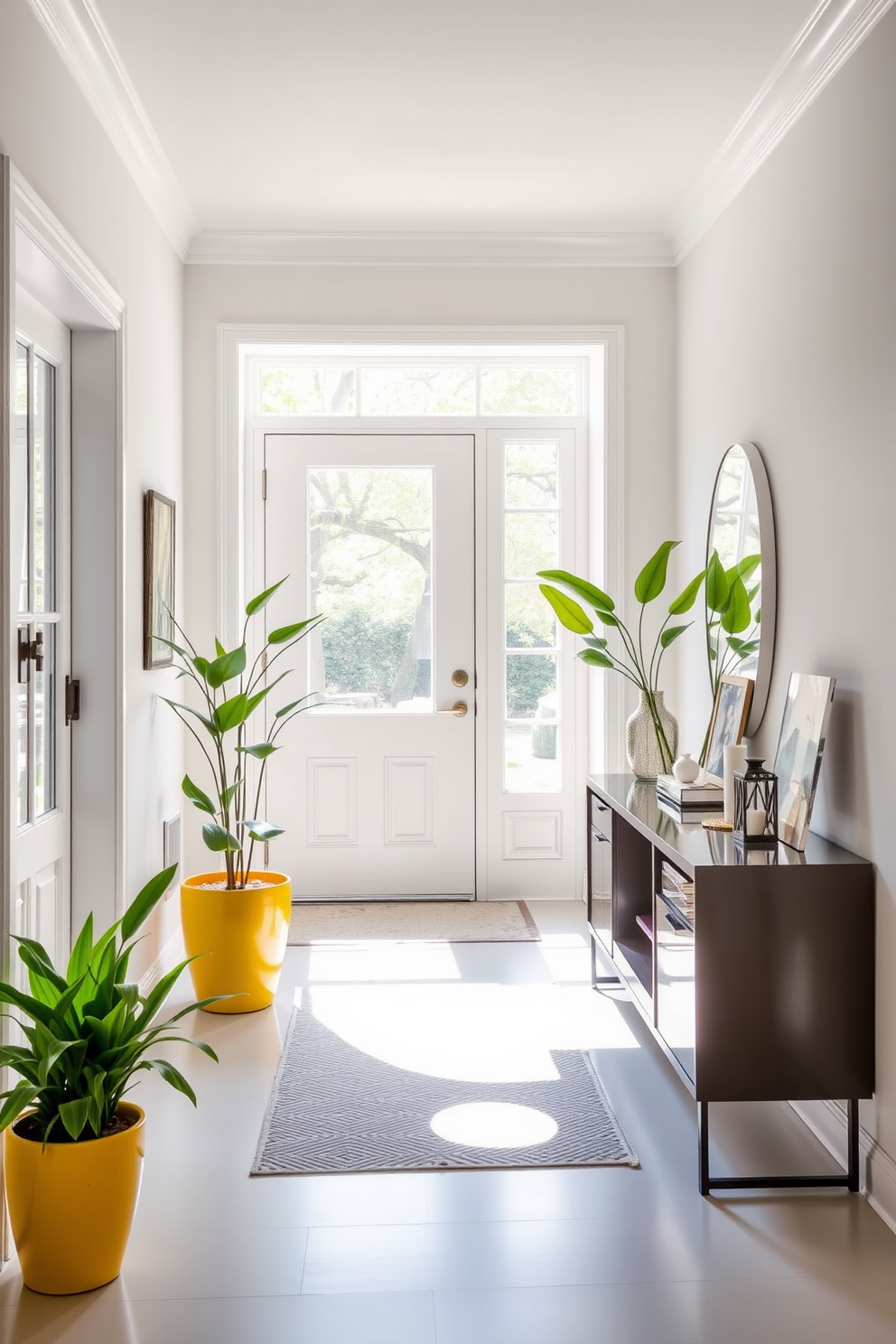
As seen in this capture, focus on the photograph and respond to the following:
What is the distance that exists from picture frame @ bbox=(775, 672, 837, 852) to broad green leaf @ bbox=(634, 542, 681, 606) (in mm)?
696

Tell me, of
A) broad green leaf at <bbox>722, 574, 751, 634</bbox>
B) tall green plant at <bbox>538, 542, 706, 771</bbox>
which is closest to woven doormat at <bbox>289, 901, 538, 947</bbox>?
tall green plant at <bbox>538, 542, 706, 771</bbox>

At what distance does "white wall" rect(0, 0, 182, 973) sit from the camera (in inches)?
94.8

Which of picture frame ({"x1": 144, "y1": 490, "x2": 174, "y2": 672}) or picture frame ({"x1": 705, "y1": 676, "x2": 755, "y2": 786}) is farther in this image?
picture frame ({"x1": 144, "y1": 490, "x2": 174, "y2": 672})

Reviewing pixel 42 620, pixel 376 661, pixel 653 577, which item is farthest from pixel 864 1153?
pixel 376 661

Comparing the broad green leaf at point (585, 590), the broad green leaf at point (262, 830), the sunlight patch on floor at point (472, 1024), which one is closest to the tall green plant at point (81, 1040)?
the sunlight patch on floor at point (472, 1024)

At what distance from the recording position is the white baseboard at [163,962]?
11.7 feet

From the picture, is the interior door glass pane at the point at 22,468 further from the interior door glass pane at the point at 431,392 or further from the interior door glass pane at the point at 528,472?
the interior door glass pane at the point at 528,472

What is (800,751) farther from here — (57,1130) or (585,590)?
(57,1130)

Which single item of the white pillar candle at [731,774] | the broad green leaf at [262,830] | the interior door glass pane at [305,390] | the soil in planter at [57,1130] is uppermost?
the interior door glass pane at [305,390]

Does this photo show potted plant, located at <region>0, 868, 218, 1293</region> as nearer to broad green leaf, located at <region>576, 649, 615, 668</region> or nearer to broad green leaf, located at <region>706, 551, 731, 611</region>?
broad green leaf, located at <region>576, 649, 615, 668</region>

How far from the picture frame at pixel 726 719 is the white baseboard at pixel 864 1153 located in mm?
878

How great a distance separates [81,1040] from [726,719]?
2095 millimetres

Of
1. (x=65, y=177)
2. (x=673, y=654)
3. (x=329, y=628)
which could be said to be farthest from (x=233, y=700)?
(x=673, y=654)

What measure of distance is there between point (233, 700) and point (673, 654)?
1814mm
